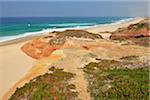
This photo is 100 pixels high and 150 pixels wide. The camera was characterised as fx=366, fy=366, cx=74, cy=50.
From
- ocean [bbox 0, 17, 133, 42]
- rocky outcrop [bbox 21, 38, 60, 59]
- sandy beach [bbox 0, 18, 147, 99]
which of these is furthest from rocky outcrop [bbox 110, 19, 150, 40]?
ocean [bbox 0, 17, 133, 42]

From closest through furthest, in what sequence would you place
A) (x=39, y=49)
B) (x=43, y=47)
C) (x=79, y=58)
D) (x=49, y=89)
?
1. (x=49, y=89)
2. (x=79, y=58)
3. (x=39, y=49)
4. (x=43, y=47)

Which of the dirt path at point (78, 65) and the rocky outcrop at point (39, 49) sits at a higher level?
the dirt path at point (78, 65)

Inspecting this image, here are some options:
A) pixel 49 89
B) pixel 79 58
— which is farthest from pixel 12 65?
pixel 49 89

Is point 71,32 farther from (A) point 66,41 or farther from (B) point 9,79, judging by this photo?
(B) point 9,79

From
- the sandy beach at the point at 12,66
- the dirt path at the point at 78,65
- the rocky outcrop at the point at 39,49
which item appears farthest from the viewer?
the rocky outcrop at the point at 39,49

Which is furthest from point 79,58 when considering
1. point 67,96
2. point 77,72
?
point 67,96

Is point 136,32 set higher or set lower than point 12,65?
higher

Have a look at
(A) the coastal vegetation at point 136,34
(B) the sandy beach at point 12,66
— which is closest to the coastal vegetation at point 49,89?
(B) the sandy beach at point 12,66

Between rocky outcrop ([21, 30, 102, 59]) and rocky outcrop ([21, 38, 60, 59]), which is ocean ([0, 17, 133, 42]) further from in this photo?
rocky outcrop ([21, 30, 102, 59])

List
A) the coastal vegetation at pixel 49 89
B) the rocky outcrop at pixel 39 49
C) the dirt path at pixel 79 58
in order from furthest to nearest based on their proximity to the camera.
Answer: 1. the rocky outcrop at pixel 39 49
2. the dirt path at pixel 79 58
3. the coastal vegetation at pixel 49 89

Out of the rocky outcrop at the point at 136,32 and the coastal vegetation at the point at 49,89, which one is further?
the rocky outcrop at the point at 136,32

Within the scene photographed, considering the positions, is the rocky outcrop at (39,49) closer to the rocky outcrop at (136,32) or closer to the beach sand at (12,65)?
the beach sand at (12,65)

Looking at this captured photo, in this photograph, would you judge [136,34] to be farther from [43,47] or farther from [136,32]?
[43,47]
